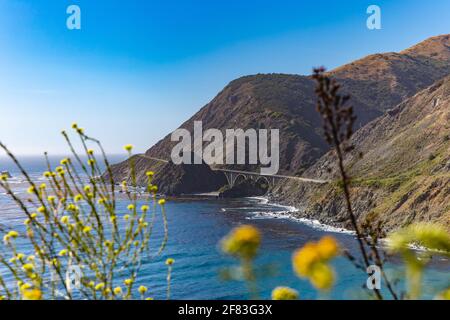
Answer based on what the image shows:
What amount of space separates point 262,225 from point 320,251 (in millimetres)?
71931

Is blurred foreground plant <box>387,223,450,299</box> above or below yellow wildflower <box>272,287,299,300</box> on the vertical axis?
above

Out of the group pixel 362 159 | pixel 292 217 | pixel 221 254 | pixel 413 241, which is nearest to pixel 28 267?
pixel 413 241

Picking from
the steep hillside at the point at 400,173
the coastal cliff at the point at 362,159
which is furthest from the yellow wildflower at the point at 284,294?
the steep hillside at the point at 400,173

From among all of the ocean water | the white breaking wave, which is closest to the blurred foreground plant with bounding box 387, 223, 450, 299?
the ocean water

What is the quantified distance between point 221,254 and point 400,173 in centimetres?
4018

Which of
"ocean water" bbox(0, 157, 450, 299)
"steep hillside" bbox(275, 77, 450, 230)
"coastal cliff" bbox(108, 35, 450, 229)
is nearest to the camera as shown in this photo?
"ocean water" bbox(0, 157, 450, 299)

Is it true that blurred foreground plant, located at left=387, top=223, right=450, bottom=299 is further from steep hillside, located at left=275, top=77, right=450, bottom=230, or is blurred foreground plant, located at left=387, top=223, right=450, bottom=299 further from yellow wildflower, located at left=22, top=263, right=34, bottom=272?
steep hillside, located at left=275, top=77, right=450, bottom=230

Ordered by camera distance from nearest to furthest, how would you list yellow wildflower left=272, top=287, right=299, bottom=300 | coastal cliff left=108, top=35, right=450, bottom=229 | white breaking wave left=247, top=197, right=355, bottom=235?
yellow wildflower left=272, top=287, right=299, bottom=300, coastal cliff left=108, top=35, right=450, bottom=229, white breaking wave left=247, top=197, right=355, bottom=235

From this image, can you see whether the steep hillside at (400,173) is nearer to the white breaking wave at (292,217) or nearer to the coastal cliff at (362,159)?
the coastal cliff at (362,159)

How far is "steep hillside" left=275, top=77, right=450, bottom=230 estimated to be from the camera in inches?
2422

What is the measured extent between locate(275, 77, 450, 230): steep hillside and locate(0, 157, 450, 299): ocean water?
22.7 ft

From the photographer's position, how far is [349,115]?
2621 mm

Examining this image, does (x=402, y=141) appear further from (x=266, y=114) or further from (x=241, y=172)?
(x=266, y=114)
